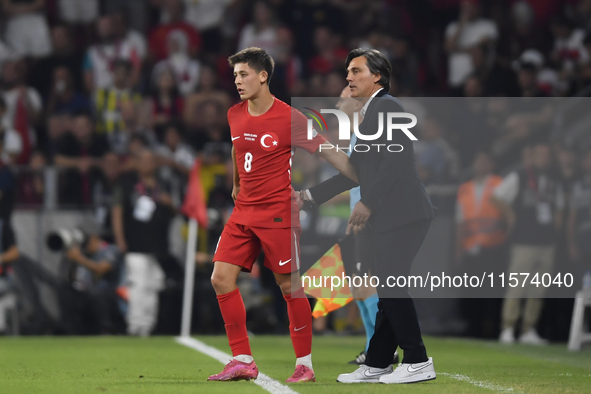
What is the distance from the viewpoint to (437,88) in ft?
50.1

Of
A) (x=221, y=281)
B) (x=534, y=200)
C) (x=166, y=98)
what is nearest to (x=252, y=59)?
(x=221, y=281)

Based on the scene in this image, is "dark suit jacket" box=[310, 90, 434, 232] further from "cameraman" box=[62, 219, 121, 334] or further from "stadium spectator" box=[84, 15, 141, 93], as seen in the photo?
"stadium spectator" box=[84, 15, 141, 93]

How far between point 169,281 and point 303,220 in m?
3.60

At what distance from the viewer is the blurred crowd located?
12297 millimetres

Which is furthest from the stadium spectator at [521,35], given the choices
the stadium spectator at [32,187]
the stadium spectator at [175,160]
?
the stadium spectator at [32,187]

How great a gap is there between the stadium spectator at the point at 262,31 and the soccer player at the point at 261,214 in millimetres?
8760

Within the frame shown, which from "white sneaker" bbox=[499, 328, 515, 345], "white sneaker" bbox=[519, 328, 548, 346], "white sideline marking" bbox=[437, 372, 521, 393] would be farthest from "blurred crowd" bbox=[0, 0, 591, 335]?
"white sideline marking" bbox=[437, 372, 521, 393]

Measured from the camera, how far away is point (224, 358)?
28.0ft

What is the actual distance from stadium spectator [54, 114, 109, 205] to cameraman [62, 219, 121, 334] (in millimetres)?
674

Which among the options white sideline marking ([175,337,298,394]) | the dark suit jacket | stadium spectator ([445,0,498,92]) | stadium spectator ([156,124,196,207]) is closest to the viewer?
white sideline marking ([175,337,298,394])

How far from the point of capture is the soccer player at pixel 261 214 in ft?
20.4

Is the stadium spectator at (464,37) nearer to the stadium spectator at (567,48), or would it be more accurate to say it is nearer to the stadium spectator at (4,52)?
the stadium spectator at (567,48)

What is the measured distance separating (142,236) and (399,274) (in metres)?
6.31

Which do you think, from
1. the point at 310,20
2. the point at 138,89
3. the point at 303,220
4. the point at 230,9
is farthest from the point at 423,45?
the point at 303,220
